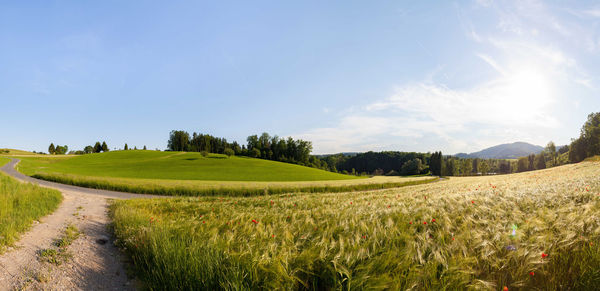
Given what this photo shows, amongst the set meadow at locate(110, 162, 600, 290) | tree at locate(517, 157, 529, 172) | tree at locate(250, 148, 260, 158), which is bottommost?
meadow at locate(110, 162, 600, 290)

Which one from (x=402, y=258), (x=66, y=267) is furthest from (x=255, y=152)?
(x=402, y=258)

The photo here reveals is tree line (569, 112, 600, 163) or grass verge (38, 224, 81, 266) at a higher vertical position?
tree line (569, 112, 600, 163)

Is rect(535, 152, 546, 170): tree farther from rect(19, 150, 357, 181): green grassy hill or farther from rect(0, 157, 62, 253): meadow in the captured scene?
rect(0, 157, 62, 253): meadow

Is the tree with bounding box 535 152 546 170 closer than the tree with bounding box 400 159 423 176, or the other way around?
the tree with bounding box 535 152 546 170

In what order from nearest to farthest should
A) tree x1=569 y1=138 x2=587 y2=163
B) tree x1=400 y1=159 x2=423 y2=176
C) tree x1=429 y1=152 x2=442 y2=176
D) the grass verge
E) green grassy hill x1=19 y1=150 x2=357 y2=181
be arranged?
the grass verge, green grassy hill x1=19 y1=150 x2=357 y2=181, tree x1=569 y1=138 x2=587 y2=163, tree x1=429 y1=152 x2=442 y2=176, tree x1=400 y1=159 x2=423 y2=176

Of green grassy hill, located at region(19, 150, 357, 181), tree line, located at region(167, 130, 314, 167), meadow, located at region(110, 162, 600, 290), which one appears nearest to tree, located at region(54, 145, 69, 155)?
tree line, located at region(167, 130, 314, 167)

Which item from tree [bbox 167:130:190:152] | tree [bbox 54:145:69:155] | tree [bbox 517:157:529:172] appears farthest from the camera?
tree [bbox 54:145:69:155]

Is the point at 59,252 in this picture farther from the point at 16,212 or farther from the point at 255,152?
the point at 255,152

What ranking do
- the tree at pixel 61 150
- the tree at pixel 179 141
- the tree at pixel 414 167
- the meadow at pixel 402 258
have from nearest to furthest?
the meadow at pixel 402 258 → the tree at pixel 414 167 → the tree at pixel 179 141 → the tree at pixel 61 150

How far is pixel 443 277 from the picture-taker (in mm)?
2080

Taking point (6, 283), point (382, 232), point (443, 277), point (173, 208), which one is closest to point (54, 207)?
point (173, 208)

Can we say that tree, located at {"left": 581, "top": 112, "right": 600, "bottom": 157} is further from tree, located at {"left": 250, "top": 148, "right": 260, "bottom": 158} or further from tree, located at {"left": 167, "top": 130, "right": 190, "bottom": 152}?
tree, located at {"left": 167, "top": 130, "right": 190, "bottom": 152}

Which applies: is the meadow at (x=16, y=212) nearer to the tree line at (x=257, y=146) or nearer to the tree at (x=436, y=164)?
the tree line at (x=257, y=146)

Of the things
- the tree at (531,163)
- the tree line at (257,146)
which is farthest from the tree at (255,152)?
the tree at (531,163)
